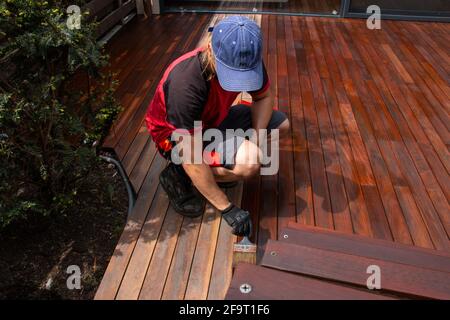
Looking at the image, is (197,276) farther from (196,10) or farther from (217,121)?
(196,10)

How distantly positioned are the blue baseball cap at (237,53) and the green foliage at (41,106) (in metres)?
0.49

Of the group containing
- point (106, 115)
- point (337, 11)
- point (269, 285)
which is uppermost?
point (106, 115)

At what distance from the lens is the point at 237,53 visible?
1.55 m

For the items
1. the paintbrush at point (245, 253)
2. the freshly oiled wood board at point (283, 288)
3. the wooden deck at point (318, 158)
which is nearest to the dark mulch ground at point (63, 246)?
the wooden deck at point (318, 158)

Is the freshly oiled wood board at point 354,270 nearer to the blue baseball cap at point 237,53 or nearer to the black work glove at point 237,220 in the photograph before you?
the black work glove at point 237,220

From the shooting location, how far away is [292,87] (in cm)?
331

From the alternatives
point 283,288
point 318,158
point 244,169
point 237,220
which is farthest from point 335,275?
point 318,158

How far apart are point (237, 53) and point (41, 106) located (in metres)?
0.78

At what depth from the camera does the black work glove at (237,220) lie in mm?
1828

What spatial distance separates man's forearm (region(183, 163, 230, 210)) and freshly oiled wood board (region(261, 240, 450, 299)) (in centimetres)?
42

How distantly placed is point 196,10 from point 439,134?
340cm

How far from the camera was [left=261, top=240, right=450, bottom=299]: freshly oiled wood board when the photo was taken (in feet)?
4.46
